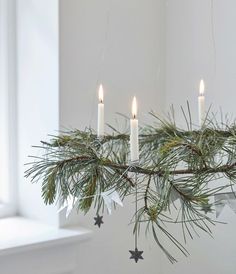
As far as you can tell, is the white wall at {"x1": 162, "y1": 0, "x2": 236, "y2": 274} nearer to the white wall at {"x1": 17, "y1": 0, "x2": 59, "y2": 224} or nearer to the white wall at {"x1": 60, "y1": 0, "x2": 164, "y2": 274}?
the white wall at {"x1": 60, "y1": 0, "x2": 164, "y2": 274}

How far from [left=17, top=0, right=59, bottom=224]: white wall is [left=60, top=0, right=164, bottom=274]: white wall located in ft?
0.10

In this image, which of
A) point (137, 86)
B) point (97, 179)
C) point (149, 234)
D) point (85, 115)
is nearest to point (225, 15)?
point (137, 86)

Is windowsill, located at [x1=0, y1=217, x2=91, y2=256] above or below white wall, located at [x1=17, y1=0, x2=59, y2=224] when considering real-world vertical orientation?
below

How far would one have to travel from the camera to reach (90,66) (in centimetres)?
146

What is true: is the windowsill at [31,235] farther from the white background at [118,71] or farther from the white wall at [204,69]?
the white wall at [204,69]

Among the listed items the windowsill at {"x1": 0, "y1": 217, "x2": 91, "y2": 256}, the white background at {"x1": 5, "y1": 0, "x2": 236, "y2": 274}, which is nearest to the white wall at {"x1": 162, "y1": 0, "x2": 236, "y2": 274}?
the white background at {"x1": 5, "y1": 0, "x2": 236, "y2": 274}

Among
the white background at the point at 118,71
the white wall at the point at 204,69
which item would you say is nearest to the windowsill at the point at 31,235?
the white background at the point at 118,71

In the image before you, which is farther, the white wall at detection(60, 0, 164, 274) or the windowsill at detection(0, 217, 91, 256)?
the white wall at detection(60, 0, 164, 274)

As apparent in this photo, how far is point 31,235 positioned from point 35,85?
1.32 feet

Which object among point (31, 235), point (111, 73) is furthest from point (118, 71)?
point (31, 235)

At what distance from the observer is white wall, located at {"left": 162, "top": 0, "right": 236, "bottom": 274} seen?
1445 mm

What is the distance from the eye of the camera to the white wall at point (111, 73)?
1411mm

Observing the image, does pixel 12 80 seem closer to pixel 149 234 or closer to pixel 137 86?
pixel 137 86

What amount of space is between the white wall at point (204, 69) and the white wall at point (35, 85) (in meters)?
0.40
